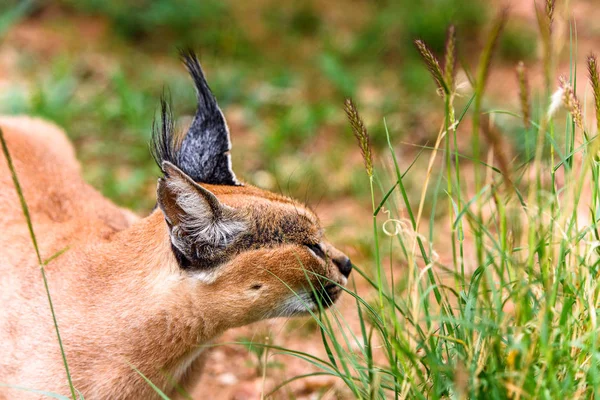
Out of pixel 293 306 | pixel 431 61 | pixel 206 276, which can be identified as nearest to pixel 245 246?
pixel 206 276

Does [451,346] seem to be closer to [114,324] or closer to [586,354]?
[586,354]

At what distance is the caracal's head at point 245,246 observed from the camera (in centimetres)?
273

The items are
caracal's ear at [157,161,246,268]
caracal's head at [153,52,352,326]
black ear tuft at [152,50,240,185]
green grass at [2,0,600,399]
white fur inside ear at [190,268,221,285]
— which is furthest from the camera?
black ear tuft at [152,50,240,185]

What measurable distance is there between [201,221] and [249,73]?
4.51 meters

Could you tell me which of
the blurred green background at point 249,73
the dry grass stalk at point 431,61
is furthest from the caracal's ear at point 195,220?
the blurred green background at point 249,73

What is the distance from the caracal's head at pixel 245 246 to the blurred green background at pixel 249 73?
2036mm

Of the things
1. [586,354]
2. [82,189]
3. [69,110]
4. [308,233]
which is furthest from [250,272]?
[69,110]

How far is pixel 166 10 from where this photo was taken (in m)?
7.41

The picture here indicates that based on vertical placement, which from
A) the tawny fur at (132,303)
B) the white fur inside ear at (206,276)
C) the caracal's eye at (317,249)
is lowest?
the tawny fur at (132,303)

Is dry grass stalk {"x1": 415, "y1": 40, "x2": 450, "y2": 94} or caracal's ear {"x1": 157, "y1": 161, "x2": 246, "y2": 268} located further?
caracal's ear {"x1": 157, "y1": 161, "x2": 246, "y2": 268}

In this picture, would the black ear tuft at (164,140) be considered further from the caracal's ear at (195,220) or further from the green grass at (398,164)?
the green grass at (398,164)

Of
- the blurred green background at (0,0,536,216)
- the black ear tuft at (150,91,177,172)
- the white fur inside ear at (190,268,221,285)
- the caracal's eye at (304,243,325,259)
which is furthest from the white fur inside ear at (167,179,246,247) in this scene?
the blurred green background at (0,0,536,216)

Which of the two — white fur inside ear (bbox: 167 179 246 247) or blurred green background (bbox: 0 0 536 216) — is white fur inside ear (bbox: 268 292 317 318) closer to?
white fur inside ear (bbox: 167 179 246 247)

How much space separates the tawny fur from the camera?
291 centimetres
